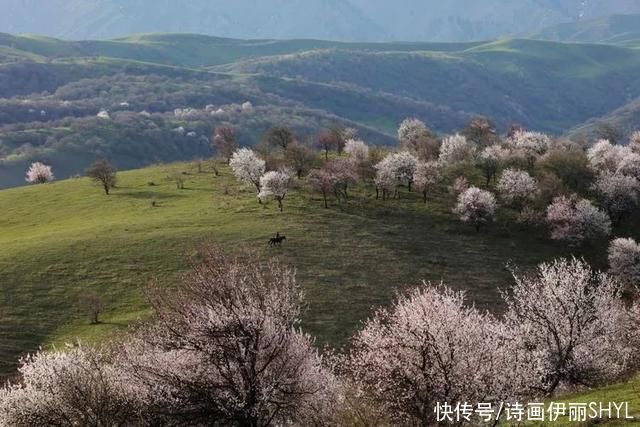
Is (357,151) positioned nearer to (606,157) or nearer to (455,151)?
(455,151)

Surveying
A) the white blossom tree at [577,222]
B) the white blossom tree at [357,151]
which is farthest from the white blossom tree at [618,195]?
the white blossom tree at [357,151]

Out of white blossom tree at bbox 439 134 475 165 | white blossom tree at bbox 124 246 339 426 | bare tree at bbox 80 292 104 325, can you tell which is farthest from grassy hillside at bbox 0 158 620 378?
white blossom tree at bbox 124 246 339 426

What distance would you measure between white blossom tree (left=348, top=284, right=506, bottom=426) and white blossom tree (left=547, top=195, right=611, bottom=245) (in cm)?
6832

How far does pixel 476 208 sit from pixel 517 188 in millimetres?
12208

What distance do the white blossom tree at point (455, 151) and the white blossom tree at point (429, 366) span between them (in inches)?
3695

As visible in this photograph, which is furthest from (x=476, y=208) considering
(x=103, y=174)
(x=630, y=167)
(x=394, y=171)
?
(x=103, y=174)

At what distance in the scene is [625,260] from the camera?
3241 inches

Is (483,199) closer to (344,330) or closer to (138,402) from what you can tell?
(344,330)

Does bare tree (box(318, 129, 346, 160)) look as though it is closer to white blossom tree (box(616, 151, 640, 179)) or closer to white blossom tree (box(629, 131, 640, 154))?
white blossom tree (box(616, 151, 640, 179))

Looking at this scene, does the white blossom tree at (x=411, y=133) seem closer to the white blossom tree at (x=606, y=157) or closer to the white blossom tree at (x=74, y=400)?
the white blossom tree at (x=606, y=157)

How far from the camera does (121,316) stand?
6350 centimetres

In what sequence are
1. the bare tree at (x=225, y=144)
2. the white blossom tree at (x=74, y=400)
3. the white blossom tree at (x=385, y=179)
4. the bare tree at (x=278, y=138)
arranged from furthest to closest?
the bare tree at (x=225, y=144) < the bare tree at (x=278, y=138) < the white blossom tree at (x=385, y=179) < the white blossom tree at (x=74, y=400)

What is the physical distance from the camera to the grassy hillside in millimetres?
64750

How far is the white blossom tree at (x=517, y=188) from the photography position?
10144 cm
